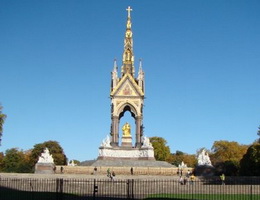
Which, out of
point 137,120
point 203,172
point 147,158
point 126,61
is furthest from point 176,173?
point 126,61

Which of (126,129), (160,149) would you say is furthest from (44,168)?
(160,149)

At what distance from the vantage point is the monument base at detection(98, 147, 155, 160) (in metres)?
52.4

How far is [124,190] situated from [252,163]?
2418 centimetres

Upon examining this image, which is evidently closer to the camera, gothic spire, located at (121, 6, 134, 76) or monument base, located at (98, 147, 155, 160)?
monument base, located at (98, 147, 155, 160)

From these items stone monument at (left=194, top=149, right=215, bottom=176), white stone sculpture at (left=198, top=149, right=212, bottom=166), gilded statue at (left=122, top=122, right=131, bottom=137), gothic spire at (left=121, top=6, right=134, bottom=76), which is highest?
gothic spire at (left=121, top=6, right=134, bottom=76)

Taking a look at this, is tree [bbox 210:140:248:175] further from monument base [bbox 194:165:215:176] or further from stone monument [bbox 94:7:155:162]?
monument base [bbox 194:165:215:176]

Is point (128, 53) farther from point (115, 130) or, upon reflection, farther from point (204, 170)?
point (204, 170)

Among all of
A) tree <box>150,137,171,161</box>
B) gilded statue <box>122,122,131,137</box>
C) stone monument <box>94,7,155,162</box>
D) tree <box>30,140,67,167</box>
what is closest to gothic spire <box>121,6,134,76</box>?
stone monument <box>94,7,155,162</box>

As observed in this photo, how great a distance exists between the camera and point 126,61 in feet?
194

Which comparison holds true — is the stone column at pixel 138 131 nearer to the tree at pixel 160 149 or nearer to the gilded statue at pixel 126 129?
the gilded statue at pixel 126 129

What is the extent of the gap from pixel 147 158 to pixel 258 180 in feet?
66.5

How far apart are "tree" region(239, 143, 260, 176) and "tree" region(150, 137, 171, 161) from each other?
3613 centimetres

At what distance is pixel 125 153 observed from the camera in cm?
5428

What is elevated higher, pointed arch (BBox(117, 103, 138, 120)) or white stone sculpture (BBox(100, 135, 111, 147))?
pointed arch (BBox(117, 103, 138, 120))
